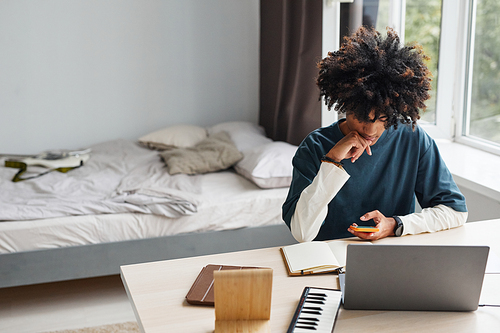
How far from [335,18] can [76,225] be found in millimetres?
1665

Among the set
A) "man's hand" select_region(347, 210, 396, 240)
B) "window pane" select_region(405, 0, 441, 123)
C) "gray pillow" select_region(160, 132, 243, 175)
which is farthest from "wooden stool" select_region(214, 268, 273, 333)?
"window pane" select_region(405, 0, 441, 123)

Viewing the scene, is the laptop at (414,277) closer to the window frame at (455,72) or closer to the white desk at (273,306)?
the white desk at (273,306)

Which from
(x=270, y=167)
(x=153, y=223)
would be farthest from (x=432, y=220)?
(x=153, y=223)

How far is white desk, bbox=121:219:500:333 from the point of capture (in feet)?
2.84

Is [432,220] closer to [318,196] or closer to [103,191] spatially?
[318,196]

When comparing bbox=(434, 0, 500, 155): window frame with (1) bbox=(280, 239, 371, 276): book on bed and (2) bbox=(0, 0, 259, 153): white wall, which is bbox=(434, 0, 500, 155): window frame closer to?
(1) bbox=(280, 239, 371, 276): book on bed

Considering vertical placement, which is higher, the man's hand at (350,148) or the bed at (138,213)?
the man's hand at (350,148)

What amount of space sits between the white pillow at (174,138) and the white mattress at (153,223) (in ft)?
2.28

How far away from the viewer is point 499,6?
2072mm

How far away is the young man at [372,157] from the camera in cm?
118

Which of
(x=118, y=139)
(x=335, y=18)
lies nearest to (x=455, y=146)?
(x=335, y=18)

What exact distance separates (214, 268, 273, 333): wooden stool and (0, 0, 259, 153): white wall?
2845 millimetres

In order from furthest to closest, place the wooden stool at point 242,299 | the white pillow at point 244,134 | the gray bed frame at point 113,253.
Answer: the white pillow at point 244,134, the gray bed frame at point 113,253, the wooden stool at point 242,299

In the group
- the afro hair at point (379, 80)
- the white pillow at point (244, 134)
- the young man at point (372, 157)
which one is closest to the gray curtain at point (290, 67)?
the white pillow at point (244, 134)
